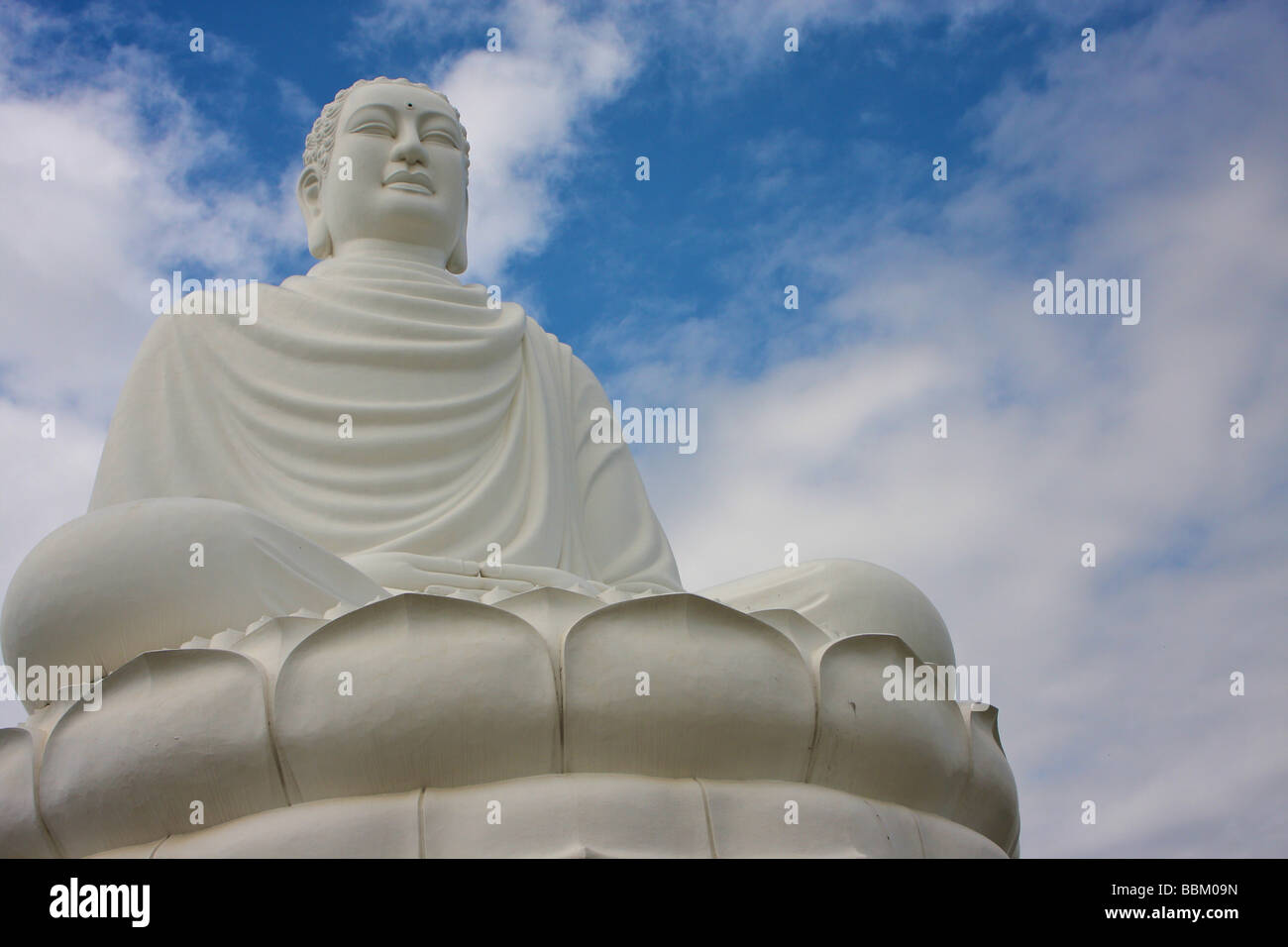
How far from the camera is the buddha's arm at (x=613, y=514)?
558cm

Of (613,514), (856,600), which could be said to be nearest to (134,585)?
→ (856,600)

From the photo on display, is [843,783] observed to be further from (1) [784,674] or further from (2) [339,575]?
(2) [339,575]

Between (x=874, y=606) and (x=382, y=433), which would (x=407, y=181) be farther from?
(x=874, y=606)

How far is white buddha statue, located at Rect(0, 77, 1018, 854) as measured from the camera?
3.60 metres

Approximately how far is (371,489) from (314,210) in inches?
65.9

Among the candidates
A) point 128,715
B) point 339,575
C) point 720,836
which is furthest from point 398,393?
point 720,836

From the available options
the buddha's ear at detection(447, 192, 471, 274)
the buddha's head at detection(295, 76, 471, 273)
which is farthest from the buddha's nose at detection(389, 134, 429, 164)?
the buddha's ear at detection(447, 192, 471, 274)

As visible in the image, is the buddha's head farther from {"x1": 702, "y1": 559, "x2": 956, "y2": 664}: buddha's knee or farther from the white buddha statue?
{"x1": 702, "y1": 559, "x2": 956, "y2": 664}: buddha's knee

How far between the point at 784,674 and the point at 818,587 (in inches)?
36.8

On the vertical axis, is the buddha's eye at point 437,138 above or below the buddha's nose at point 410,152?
above

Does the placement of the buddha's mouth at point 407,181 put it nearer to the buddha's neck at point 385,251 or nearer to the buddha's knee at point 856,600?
the buddha's neck at point 385,251

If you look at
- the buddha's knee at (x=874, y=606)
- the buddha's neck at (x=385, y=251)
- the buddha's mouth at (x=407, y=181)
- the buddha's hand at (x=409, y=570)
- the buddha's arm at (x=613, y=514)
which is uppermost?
the buddha's mouth at (x=407, y=181)

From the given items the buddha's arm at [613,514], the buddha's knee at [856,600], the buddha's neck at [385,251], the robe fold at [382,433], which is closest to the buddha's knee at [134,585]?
the robe fold at [382,433]

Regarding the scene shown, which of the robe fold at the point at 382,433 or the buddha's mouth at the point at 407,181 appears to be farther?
the buddha's mouth at the point at 407,181
